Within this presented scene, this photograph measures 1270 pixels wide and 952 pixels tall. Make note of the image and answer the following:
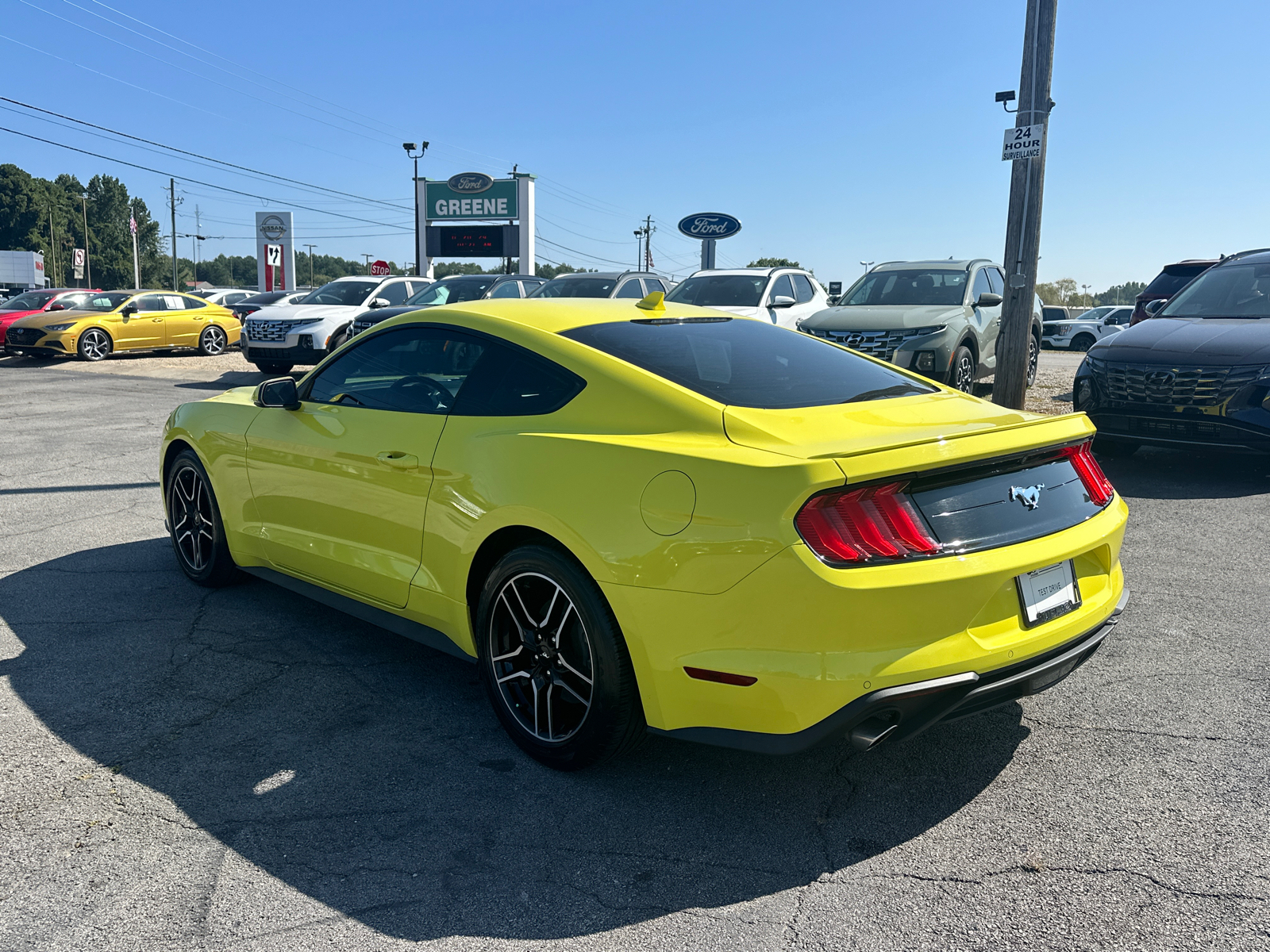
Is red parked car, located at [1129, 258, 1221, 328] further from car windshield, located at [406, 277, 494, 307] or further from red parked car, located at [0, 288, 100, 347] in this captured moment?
red parked car, located at [0, 288, 100, 347]

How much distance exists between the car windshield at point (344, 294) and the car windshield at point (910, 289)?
10.0 m

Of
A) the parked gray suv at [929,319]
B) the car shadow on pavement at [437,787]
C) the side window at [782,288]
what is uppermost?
the side window at [782,288]

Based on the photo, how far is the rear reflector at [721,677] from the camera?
105 inches

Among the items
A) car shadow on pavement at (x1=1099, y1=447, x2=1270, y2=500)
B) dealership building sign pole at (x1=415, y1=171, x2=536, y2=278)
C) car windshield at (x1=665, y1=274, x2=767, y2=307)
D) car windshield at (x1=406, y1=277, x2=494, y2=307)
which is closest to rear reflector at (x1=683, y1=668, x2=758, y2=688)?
car shadow on pavement at (x1=1099, y1=447, x2=1270, y2=500)

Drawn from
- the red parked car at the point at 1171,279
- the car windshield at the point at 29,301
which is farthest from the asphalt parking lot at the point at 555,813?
the car windshield at the point at 29,301

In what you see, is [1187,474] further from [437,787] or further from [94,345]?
[94,345]

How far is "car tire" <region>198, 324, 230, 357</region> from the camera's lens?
880 inches

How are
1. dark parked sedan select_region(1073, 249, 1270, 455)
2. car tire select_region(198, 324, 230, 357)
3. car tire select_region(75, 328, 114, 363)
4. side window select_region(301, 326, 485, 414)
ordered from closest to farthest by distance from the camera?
side window select_region(301, 326, 485, 414) → dark parked sedan select_region(1073, 249, 1270, 455) → car tire select_region(75, 328, 114, 363) → car tire select_region(198, 324, 230, 357)

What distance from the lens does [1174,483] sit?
25.6 ft

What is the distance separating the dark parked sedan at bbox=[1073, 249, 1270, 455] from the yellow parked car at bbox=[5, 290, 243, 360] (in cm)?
1765

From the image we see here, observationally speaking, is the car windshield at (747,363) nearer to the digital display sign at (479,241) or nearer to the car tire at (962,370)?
the car tire at (962,370)

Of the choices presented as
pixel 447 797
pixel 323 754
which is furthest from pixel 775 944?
pixel 323 754

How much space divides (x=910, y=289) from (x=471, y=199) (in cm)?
2915

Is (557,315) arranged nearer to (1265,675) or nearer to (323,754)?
(323,754)
